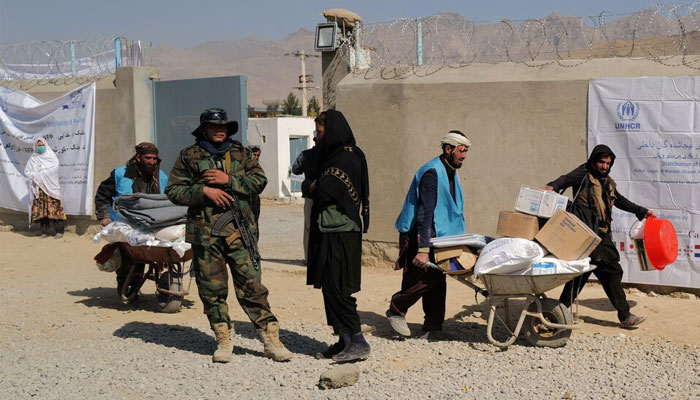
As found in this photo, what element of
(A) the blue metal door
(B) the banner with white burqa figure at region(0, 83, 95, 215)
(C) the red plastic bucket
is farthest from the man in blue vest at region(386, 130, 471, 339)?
(A) the blue metal door

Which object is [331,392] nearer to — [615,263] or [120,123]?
[615,263]

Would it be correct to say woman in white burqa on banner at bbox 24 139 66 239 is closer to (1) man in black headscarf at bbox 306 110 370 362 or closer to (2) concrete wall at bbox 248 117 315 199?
(1) man in black headscarf at bbox 306 110 370 362

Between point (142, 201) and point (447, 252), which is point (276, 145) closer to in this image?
point (142, 201)

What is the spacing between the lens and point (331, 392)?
16.1 feet

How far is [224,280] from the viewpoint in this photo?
559 centimetres

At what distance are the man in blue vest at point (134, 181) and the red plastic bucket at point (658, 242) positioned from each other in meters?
4.05

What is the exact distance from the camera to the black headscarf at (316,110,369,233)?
547cm

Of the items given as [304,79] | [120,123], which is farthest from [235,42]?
[120,123]

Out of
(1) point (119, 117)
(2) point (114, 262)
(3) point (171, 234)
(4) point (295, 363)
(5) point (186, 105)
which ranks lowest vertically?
(4) point (295, 363)

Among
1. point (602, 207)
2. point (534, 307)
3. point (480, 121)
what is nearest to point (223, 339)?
point (534, 307)

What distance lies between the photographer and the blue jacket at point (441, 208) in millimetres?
5898

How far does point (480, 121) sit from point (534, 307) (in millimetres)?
2901

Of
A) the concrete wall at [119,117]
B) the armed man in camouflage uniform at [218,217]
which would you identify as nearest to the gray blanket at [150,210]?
the armed man in camouflage uniform at [218,217]

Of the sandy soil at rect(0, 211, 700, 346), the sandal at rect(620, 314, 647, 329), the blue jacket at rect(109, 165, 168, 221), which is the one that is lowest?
the sandy soil at rect(0, 211, 700, 346)
